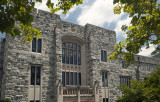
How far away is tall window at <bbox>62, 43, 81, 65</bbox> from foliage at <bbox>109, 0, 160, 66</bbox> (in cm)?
864

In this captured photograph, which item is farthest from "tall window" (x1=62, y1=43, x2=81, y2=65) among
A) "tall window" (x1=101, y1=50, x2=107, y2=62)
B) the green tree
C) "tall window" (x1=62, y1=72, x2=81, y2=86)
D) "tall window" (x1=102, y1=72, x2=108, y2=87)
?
the green tree

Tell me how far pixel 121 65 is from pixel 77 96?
10.2 metres

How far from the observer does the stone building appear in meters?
15.3

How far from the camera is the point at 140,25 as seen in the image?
1063cm

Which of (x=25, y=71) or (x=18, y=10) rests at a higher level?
(x=18, y=10)

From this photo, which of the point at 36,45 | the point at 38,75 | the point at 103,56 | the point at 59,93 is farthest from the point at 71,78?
the point at 36,45

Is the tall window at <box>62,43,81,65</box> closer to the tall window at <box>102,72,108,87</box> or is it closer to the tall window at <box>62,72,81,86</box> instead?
the tall window at <box>62,72,81,86</box>

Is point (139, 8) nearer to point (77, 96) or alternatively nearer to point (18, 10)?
point (18, 10)

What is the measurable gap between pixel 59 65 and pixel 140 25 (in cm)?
911

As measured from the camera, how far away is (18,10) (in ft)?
24.2

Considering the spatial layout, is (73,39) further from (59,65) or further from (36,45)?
(36,45)

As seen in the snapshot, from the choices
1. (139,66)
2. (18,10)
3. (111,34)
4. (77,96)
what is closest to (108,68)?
(111,34)

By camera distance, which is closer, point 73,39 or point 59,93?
point 59,93

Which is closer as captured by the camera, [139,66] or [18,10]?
[18,10]
